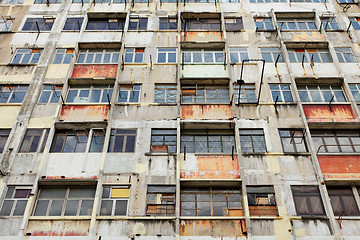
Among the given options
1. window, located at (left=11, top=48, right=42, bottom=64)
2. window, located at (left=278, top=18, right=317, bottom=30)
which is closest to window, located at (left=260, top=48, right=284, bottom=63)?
window, located at (left=278, top=18, right=317, bottom=30)

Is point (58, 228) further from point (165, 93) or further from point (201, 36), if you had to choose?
point (201, 36)

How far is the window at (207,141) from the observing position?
1620 centimetres

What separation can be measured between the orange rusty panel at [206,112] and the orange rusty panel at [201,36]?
5578mm

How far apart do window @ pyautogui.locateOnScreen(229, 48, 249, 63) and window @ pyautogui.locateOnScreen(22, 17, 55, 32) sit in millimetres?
12491

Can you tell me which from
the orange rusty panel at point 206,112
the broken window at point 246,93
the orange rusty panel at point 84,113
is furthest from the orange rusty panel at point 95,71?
the broken window at point 246,93

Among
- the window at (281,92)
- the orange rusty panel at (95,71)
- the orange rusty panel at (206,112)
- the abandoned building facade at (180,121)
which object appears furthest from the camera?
the orange rusty panel at (95,71)

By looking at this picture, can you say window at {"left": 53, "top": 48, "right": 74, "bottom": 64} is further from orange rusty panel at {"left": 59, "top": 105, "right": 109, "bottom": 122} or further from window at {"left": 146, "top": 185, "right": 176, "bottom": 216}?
window at {"left": 146, "top": 185, "right": 176, "bottom": 216}

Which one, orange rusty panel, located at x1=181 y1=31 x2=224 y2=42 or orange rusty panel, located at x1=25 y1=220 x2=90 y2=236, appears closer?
orange rusty panel, located at x1=25 y1=220 x2=90 y2=236

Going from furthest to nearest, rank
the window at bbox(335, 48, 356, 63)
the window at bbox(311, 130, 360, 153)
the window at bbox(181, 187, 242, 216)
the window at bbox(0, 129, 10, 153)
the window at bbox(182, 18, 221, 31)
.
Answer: the window at bbox(182, 18, 221, 31) < the window at bbox(335, 48, 356, 63) < the window at bbox(0, 129, 10, 153) < the window at bbox(311, 130, 360, 153) < the window at bbox(181, 187, 242, 216)

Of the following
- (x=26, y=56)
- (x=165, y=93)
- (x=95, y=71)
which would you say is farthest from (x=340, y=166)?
(x=26, y=56)

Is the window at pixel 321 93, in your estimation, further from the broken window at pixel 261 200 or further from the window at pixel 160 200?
the window at pixel 160 200

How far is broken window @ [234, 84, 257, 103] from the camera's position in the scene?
1773cm

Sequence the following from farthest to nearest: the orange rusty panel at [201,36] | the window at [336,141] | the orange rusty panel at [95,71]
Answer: the orange rusty panel at [201,36], the orange rusty panel at [95,71], the window at [336,141]

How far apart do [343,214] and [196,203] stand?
6.47 m
